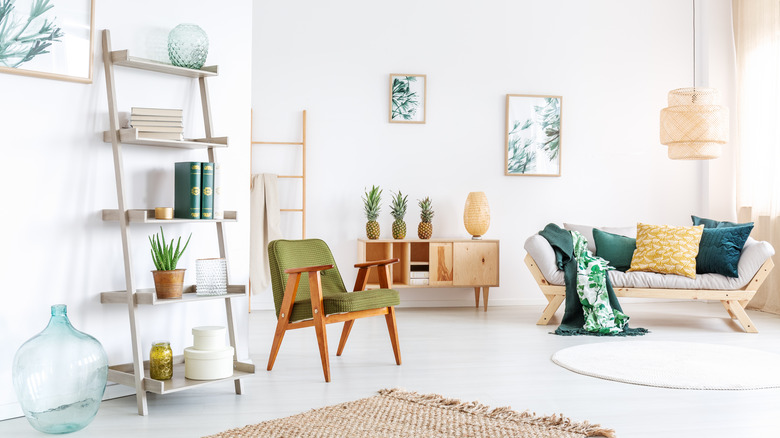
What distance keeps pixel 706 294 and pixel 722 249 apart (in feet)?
1.33

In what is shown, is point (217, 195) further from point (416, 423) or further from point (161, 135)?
point (416, 423)

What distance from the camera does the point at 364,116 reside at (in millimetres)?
6375

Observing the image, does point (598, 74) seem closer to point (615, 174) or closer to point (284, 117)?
point (615, 174)

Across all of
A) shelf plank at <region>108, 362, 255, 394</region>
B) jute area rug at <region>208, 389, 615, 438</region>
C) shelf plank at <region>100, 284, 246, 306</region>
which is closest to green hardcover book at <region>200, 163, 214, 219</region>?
shelf plank at <region>100, 284, 246, 306</region>

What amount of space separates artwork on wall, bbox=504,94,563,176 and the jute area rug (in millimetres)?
3853

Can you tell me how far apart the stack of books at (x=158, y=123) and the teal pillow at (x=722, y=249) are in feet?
13.6

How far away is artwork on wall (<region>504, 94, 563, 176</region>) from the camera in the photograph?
6598mm

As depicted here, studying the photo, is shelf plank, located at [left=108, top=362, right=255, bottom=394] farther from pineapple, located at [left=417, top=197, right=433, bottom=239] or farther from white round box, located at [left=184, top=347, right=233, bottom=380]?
pineapple, located at [left=417, top=197, right=433, bottom=239]

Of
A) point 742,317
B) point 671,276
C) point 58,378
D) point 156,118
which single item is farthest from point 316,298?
point 742,317

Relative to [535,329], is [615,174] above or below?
above

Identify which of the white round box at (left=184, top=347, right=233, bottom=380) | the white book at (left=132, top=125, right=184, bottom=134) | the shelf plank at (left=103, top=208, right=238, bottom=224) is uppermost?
the white book at (left=132, top=125, right=184, bottom=134)

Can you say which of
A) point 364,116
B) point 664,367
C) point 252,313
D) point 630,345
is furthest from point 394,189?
point 664,367

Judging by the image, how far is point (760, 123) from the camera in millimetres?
6402

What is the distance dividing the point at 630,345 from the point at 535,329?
82cm
